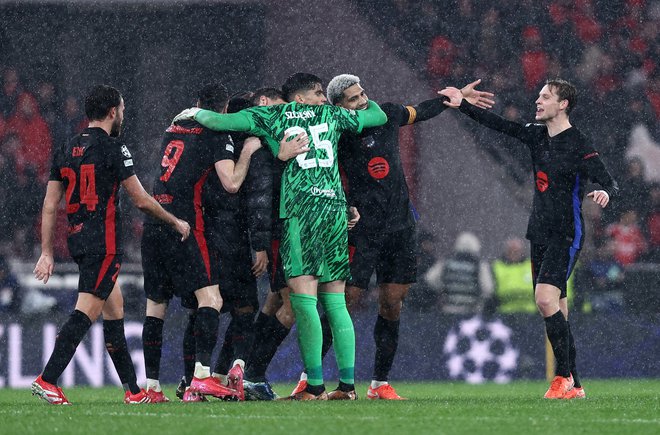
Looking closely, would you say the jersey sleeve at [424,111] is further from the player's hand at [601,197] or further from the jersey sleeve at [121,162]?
the jersey sleeve at [121,162]

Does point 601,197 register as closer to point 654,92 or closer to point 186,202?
point 186,202

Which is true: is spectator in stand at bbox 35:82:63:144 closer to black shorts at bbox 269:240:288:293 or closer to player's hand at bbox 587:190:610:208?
black shorts at bbox 269:240:288:293

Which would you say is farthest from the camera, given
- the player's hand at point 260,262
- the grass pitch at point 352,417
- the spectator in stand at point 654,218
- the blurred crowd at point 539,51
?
the blurred crowd at point 539,51

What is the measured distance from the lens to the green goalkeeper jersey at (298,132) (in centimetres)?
695

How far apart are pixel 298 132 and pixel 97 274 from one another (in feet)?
4.16

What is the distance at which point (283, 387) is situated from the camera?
32.9ft

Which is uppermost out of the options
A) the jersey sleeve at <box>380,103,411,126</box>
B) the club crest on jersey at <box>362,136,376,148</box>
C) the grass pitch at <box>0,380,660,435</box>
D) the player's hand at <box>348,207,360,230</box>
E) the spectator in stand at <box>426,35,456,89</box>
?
the spectator in stand at <box>426,35,456,89</box>

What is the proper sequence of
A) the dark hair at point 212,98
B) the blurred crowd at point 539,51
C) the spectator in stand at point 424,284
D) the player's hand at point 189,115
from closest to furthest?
the player's hand at point 189,115 → the dark hair at point 212,98 → the spectator in stand at point 424,284 → the blurred crowd at point 539,51

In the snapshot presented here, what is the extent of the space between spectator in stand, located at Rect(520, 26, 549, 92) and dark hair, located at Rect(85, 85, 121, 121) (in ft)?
25.7

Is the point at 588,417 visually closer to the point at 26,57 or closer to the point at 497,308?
the point at 497,308

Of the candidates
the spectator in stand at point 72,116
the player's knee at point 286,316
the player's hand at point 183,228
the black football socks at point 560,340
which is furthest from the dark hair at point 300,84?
the spectator in stand at point 72,116

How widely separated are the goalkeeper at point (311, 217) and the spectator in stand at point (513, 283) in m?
4.87

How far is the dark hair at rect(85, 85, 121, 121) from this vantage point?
6961mm

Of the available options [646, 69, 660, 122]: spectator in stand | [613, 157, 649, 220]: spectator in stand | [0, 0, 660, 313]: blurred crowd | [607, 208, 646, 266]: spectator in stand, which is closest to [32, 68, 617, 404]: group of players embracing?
[0, 0, 660, 313]: blurred crowd
